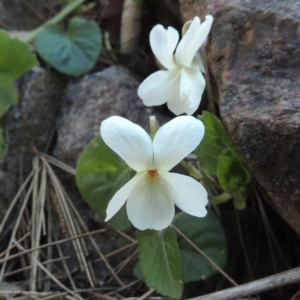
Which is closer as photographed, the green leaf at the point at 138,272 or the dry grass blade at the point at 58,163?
the green leaf at the point at 138,272

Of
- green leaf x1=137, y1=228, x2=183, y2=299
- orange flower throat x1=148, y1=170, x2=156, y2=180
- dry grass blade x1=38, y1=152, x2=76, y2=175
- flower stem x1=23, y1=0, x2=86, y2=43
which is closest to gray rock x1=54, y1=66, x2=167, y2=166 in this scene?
dry grass blade x1=38, y1=152, x2=76, y2=175

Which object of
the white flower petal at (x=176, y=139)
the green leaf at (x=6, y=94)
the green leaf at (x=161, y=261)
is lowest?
the green leaf at (x=161, y=261)

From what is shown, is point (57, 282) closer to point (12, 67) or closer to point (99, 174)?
point (99, 174)

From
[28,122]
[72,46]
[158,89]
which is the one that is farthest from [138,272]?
[72,46]

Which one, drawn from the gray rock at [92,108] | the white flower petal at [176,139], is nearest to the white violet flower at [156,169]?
the white flower petal at [176,139]

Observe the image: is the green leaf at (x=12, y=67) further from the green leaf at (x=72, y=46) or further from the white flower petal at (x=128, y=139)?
the white flower petal at (x=128, y=139)

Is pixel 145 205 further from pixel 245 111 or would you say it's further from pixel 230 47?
pixel 230 47

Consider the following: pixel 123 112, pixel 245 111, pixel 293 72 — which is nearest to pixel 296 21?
pixel 293 72
